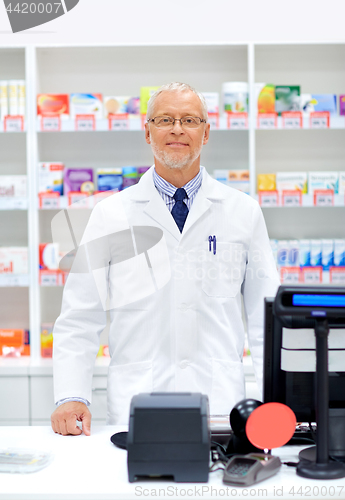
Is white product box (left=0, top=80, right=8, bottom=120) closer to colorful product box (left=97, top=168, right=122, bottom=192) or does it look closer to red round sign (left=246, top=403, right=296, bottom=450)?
colorful product box (left=97, top=168, right=122, bottom=192)

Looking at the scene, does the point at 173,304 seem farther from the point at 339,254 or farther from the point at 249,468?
the point at 339,254

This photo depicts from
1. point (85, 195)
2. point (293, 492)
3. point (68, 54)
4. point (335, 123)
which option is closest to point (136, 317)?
point (293, 492)

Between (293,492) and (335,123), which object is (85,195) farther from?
(293,492)

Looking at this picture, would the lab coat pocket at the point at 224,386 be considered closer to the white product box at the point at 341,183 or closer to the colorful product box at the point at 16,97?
the white product box at the point at 341,183

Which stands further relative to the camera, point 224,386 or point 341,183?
point 341,183

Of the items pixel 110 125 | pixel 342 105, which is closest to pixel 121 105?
pixel 110 125

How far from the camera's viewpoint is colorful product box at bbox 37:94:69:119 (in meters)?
3.04

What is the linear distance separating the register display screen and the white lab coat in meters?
0.63

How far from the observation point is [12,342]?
3.15 meters

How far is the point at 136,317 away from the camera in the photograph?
69.7 inches

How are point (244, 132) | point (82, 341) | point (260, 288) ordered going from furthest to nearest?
1. point (244, 132)
2. point (260, 288)
3. point (82, 341)

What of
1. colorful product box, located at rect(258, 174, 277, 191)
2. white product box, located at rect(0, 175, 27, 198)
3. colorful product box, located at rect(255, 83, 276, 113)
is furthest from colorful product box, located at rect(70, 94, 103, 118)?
colorful product box, located at rect(258, 174, 277, 191)

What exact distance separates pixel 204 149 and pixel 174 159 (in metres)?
1.65

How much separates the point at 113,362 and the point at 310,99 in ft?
6.63
